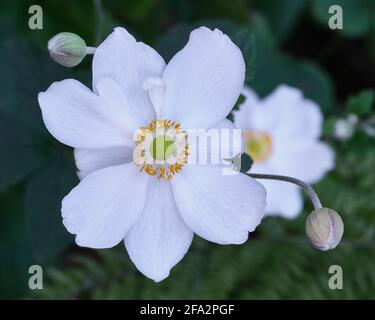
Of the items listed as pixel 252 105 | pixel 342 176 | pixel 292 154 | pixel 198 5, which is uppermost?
pixel 198 5

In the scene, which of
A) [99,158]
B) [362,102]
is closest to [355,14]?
[362,102]

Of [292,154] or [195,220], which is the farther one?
[292,154]

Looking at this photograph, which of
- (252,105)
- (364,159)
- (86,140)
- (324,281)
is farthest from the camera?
(364,159)

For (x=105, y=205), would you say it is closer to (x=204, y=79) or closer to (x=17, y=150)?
(x=204, y=79)

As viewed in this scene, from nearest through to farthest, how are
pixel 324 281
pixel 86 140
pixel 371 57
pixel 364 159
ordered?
pixel 86 140, pixel 324 281, pixel 364 159, pixel 371 57

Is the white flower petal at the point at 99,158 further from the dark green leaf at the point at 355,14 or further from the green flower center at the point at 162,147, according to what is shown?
the dark green leaf at the point at 355,14
